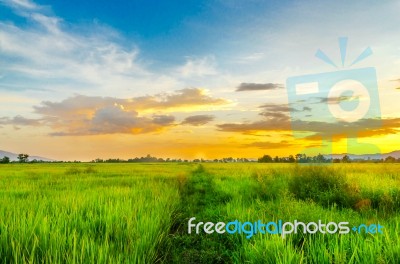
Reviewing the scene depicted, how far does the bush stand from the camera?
9516mm

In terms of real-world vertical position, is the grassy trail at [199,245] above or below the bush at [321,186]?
below

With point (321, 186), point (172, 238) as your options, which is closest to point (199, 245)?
point (172, 238)

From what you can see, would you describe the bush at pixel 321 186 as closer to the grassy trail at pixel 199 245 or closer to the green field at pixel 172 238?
the green field at pixel 172 238

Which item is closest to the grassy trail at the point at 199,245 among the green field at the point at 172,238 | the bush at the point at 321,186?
the green field at the point at 172,238

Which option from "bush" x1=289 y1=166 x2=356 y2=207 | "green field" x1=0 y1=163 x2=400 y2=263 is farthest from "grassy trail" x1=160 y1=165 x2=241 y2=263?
"bush" x1=289 y1=166 x2=356 y2=207

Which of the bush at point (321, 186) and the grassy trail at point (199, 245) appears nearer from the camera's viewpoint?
the grassy trail at point (199, 245)

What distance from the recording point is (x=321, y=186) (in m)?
10.7

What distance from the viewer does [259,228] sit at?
555cm

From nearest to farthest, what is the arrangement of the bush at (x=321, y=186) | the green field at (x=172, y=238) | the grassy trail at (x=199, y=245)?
the green field at (x=172, y=238), the grassy trail at (x=199, y=245), the bush at (x=321, y=186)

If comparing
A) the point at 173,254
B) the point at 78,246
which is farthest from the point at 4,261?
the point at 173,254

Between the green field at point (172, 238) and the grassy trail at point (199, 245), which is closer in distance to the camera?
the green field at point (172, 238)

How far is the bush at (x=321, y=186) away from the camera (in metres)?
9.52

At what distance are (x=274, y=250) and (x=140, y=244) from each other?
70.2 inches

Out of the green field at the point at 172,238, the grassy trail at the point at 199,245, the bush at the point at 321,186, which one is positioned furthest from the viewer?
the bush at the point at 321,186
